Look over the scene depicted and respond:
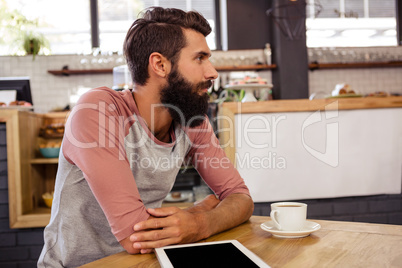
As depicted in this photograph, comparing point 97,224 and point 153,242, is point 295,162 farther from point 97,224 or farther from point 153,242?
point 153,242

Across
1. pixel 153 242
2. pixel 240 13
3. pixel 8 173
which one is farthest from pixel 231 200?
pixel 240 13

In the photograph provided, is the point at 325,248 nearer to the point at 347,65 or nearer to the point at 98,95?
the point at 98,95

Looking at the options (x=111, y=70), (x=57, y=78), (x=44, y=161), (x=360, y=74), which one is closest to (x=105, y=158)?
(x=44, y=161)

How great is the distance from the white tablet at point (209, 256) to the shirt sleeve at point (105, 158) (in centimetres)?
19

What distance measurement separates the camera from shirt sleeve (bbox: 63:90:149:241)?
41.3 inches

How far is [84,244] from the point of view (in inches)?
49.9

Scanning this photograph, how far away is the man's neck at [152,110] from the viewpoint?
1439 mm

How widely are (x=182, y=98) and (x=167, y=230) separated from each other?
1.92 feet

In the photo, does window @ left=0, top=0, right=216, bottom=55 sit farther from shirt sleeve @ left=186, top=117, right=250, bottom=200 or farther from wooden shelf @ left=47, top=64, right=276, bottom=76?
shirt sleeve @ left=186, top=117, right=250, bottom=200

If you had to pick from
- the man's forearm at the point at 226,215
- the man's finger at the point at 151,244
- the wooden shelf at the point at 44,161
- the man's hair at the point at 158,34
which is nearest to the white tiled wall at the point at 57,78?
the wooden shelf at the point at 44,161

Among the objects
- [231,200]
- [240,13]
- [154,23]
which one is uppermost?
[240,13]

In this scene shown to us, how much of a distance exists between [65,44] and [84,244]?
4885mm

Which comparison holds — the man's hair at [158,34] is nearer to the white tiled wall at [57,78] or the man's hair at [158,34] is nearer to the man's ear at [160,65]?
the man's ear at [160,65]

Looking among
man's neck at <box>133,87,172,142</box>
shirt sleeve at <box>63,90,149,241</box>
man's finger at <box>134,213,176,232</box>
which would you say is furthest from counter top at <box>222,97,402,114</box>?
man's finger at <box>134,213,176,232</box>
